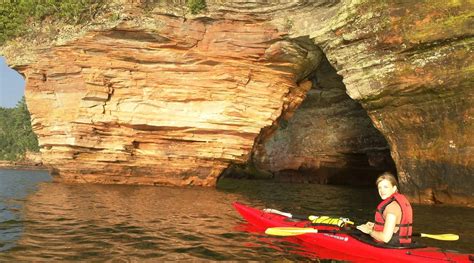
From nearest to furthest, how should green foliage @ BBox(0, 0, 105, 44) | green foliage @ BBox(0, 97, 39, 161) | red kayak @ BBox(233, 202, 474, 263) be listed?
red kayak @ BBox(233, 202, 474, 263), green foliage @ BBox(0, 0, 105, 44), green foliage @ BBox(0, 97, 39, 161)

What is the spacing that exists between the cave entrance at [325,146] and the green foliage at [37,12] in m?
12.8

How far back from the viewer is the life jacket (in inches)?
258

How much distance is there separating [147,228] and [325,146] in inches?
884

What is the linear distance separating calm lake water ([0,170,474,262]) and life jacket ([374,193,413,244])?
1608 millimetres

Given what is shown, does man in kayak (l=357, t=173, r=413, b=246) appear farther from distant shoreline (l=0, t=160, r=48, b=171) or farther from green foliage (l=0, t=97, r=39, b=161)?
green foliage (l=0, t=97, r=39, b=161)

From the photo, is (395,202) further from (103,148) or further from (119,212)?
(103,148)

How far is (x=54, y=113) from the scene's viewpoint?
20.5 meters

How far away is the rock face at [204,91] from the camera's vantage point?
16.0 m

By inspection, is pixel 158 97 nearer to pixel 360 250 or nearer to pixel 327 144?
pixel 360 250

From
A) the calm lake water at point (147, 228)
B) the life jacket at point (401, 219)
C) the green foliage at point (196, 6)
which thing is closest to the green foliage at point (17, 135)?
the green foliage at point (196, 6)

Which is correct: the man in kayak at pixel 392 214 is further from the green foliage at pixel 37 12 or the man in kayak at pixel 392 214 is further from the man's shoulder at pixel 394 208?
the green foliage at pixel 37 12

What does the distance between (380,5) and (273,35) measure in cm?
505

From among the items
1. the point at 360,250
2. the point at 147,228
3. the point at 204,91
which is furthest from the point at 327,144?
the point at 360,250

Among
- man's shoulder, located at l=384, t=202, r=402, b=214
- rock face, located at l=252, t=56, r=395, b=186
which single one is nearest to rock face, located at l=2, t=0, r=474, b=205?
rock face, located at l=252, t=56, r=395, b=186
